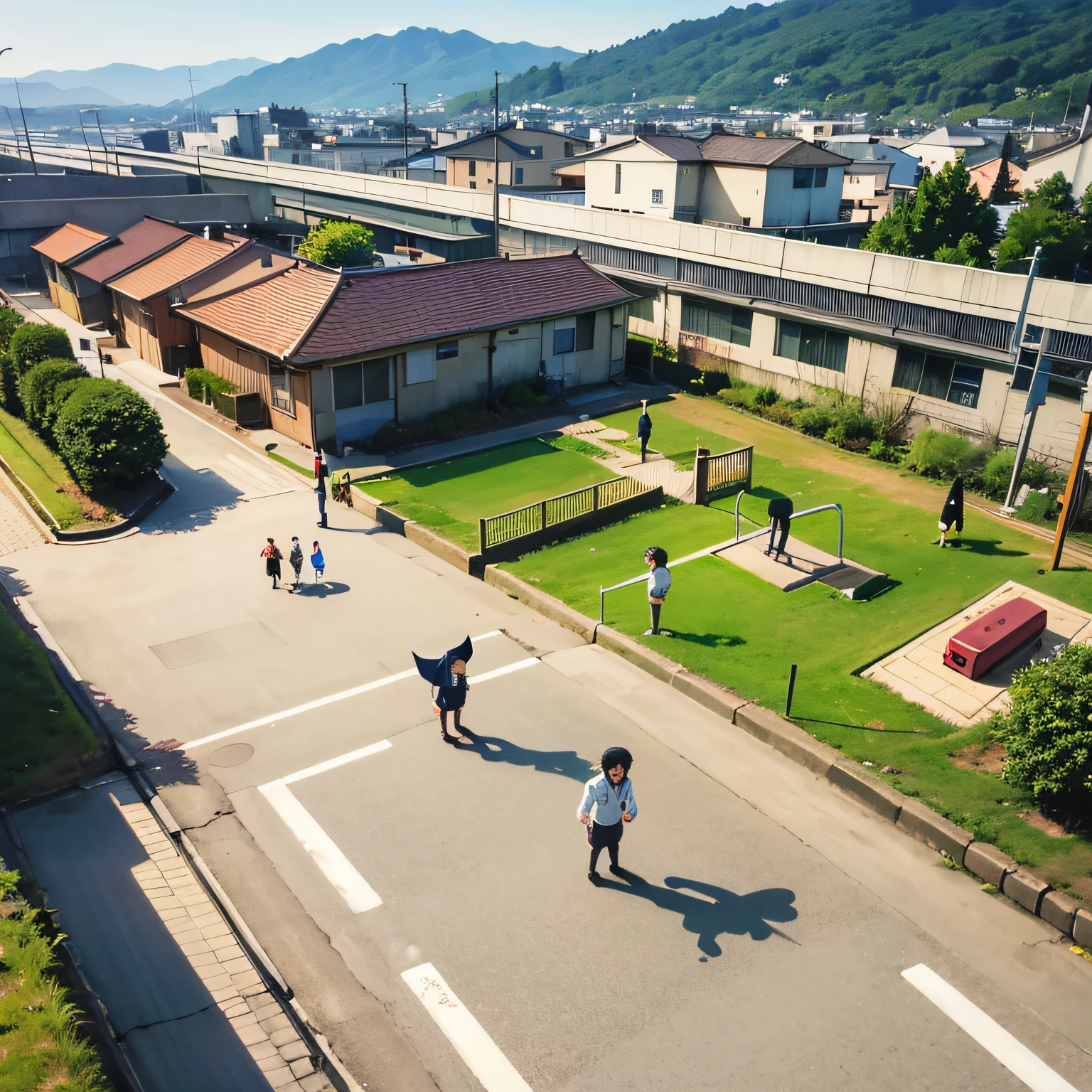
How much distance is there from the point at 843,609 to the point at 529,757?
701cm

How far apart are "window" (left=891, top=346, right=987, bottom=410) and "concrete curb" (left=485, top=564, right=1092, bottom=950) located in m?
14.9

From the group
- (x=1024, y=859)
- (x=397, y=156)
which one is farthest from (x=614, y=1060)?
(x=397, y=156)

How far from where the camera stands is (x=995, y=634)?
13.9 metres

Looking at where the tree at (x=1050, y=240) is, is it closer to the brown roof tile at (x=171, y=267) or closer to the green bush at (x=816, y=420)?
the green bush at (x=816, y=420)

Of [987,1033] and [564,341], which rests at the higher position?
[564,341]

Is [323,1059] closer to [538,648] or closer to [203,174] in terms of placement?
[538,648]

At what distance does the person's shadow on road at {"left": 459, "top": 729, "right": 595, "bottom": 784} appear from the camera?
12.1 meters

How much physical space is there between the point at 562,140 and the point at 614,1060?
81.6m

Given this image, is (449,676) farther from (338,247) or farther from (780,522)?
(338,247)

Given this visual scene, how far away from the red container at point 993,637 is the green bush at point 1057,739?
8.40ft

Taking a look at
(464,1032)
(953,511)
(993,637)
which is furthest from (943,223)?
(464,1032)

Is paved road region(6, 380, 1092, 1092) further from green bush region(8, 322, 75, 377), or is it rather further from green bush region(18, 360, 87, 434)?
green bush region(8, 322, 75, 377)

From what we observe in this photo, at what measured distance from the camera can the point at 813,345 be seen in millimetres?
28531

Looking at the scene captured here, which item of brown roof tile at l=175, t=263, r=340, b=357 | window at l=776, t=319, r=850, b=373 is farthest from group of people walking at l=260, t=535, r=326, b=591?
window at l=776, t=319, r=850, b=373
